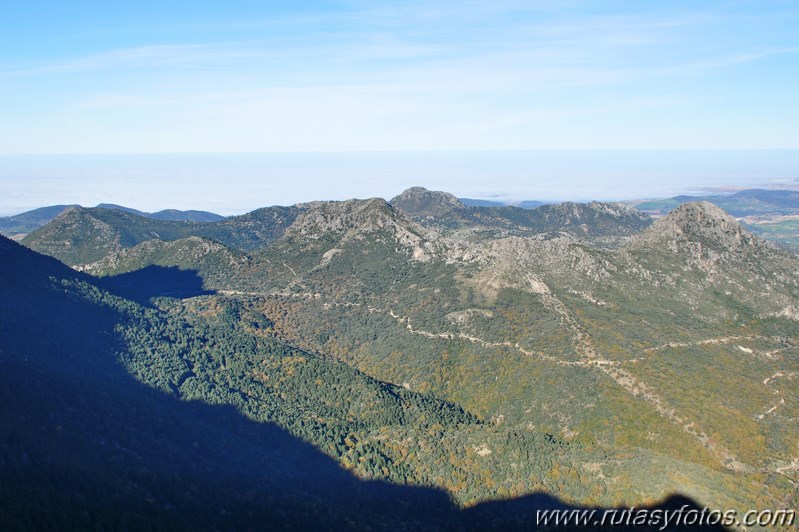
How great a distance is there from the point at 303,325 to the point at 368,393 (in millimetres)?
47282

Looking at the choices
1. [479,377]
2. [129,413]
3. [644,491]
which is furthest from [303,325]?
[644,491]

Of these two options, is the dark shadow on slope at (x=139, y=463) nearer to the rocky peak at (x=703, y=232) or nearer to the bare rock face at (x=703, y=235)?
the bare rock face at (x=703, y=235)

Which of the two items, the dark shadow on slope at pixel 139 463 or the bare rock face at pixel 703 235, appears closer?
the dark shadow on slope at pixel 139 463

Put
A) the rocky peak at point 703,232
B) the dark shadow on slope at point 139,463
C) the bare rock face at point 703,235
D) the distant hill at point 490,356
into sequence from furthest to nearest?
the rocky peak at point 703,232
the bare rock face at point 703,235
the distant hill at point 490,356
the dark shadow on slope at point 139,463

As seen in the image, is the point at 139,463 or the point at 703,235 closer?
the point at 139,463

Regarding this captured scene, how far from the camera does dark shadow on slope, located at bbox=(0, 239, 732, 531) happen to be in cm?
6875

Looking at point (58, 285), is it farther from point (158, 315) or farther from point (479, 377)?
point (479, 377)

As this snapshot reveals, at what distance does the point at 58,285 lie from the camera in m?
138

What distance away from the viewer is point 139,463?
8456cm

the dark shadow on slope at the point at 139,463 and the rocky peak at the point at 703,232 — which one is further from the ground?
the rocky peak at the point at 703,232

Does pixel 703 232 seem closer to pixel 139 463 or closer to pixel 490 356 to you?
pixel 490 356

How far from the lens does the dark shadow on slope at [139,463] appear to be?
226 ft

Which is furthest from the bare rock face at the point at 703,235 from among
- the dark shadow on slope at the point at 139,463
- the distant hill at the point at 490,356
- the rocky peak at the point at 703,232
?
the dark shadow on slope at the point at 139,463

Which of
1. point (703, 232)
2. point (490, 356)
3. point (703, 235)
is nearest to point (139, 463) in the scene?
point (490, 356)
